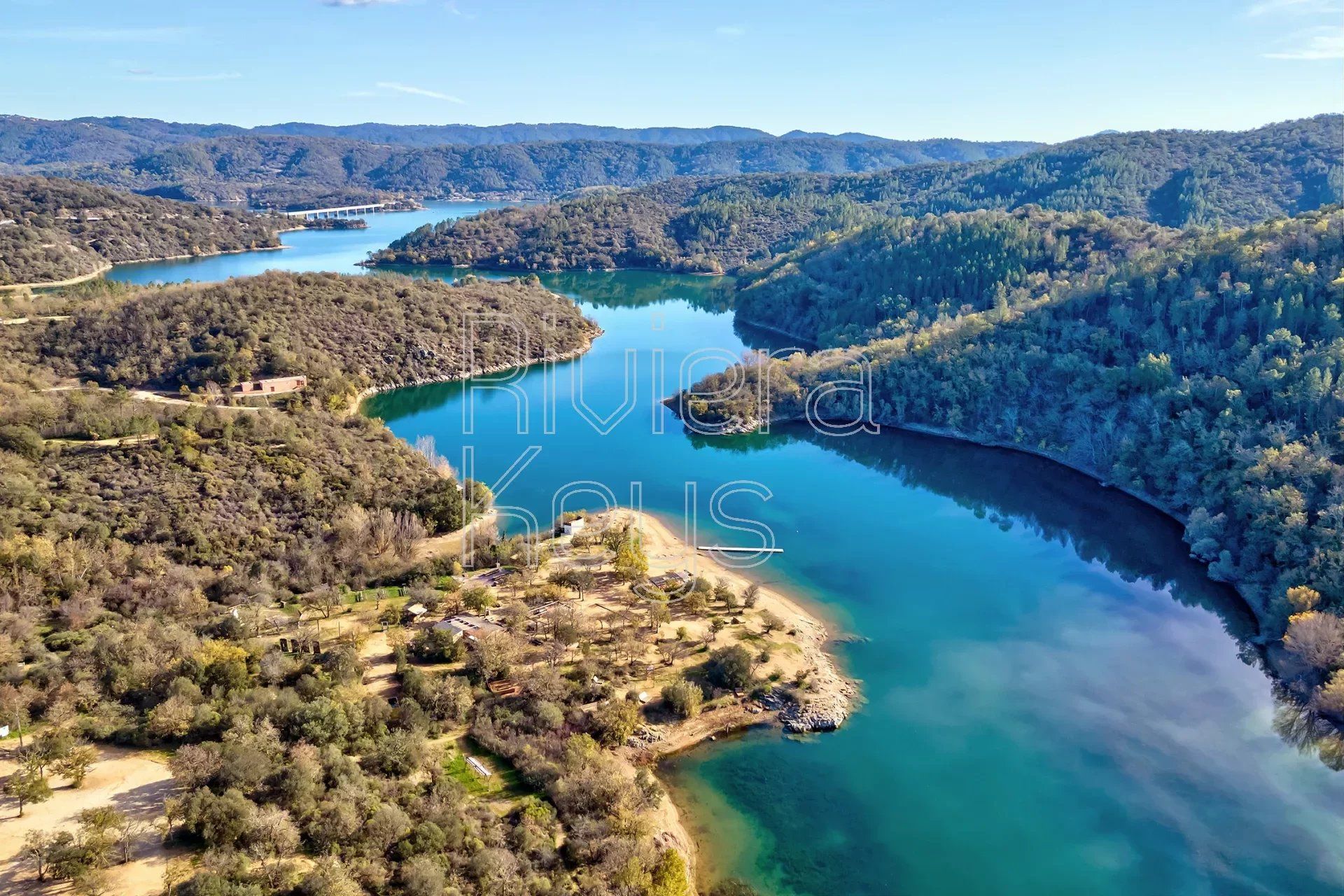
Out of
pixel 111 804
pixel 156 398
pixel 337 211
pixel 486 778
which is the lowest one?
pixel 486 778

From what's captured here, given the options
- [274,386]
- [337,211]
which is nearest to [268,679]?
[274,386]

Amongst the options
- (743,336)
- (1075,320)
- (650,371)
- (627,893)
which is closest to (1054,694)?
(627,893)

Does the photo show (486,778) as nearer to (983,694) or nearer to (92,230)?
(983,694)

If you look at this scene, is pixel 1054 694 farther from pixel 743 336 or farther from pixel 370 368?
pixel 743 336

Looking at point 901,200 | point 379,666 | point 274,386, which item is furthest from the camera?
point 901,200

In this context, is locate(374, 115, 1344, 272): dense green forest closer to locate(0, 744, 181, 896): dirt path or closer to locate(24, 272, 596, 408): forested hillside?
locate(24, 272, 596, 408): forested hillside

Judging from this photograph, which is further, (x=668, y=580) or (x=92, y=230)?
(x=92, y=230)
